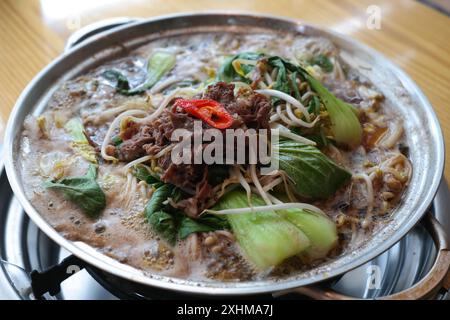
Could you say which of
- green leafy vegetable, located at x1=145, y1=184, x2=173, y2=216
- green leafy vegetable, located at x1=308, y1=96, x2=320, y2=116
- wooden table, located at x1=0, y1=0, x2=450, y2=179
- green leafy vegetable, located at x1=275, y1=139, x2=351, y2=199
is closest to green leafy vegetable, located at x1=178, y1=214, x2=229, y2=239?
green leafy vegetable, located at x1=145, y1=184, x2=173, y2=216

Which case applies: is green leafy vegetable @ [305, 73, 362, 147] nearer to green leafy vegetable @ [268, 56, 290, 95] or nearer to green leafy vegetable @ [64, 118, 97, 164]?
green leafy vegetable @ [268, 56, 290, 95]

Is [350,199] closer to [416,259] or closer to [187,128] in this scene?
[416,259]

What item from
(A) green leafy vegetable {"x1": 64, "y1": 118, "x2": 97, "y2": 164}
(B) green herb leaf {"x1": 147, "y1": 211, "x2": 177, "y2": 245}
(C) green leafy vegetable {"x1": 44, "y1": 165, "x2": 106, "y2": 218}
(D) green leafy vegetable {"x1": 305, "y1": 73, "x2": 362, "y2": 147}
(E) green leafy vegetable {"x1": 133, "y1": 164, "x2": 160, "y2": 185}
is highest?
(D) green leafy vegetable {"x1": 305, "y1": 73, "x2": 362, "y2": 147}

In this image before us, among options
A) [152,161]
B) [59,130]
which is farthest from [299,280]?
[59,130]

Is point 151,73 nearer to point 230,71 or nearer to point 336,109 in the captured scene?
point 230,71

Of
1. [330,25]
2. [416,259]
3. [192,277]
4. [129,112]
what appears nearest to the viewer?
[192,277]

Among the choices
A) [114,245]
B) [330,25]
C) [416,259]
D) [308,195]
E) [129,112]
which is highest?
[330,25]
